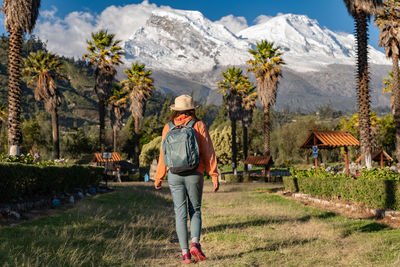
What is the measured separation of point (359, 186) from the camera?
12.1 m

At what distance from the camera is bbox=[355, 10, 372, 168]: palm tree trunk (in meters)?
19.2

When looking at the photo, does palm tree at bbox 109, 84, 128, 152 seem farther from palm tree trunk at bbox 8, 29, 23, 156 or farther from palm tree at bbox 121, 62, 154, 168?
palm tree trunk at bbox 8, 29, 23, 156

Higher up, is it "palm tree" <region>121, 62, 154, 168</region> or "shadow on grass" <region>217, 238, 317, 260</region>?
"palm tree" <region>121, 62, 154, 168</region>

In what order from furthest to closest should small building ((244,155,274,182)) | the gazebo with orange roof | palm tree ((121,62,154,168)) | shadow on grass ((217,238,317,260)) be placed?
1. palm tree ((121,62,154,168))
2. small building ((244,155,274,182))
3. the gazebo with orange roof
4. shadow on grass ((217,238,317,260))

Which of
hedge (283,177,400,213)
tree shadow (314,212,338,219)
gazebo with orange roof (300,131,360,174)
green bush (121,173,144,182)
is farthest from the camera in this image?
green bush (121,173,144,182)

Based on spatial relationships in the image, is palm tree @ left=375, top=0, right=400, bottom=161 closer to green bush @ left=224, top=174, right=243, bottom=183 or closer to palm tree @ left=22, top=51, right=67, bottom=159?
green bush @ left=224, top=174, right=243, bottom=183

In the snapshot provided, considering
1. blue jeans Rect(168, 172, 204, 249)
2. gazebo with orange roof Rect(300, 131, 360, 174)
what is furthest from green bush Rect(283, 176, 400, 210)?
blue jeans Rect(168, 172, 204, 249)

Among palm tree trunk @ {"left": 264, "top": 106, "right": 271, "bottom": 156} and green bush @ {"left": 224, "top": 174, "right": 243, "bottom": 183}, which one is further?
green bush @ {"left": 224, "top": 174, "right": 243, "bottom": 183}

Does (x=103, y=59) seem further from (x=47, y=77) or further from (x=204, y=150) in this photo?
(x=204, y=150)

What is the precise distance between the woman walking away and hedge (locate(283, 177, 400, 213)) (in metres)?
7.00

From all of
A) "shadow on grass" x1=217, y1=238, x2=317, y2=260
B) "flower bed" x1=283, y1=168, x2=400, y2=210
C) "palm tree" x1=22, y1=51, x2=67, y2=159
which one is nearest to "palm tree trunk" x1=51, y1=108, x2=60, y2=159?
"palm tree" x1=22, y1=51, x2=67, y2=159

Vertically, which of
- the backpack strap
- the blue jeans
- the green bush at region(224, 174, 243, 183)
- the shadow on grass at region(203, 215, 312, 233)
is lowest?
the green bush at region(224, 174, 243, 183)

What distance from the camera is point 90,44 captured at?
3981cm

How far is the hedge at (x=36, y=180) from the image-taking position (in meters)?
9.52
